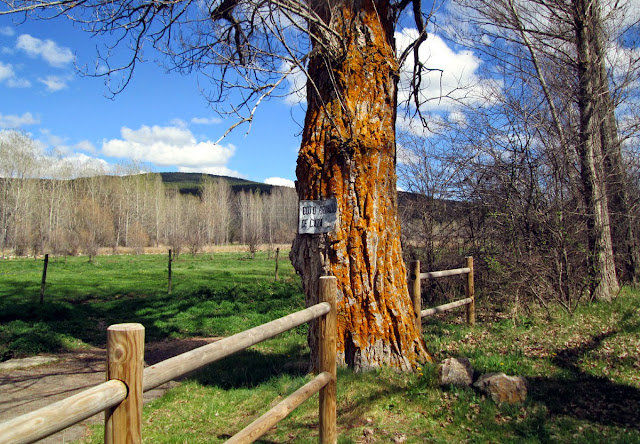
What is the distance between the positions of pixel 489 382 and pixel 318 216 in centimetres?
234


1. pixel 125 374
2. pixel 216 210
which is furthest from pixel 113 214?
pixel 125 374

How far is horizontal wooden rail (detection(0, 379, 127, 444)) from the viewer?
4.22 feet

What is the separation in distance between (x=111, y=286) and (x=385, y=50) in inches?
550

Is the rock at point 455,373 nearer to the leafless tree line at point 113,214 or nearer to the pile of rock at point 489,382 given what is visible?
the pile of rock at point 489,382

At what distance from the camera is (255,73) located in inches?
A: 239

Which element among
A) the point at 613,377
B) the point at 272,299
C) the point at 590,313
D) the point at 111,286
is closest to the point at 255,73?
the point at 613,377

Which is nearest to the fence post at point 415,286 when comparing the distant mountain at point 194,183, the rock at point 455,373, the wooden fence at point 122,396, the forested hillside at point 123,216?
the rock at point 455,373

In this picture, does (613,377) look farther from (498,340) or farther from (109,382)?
(109,382)

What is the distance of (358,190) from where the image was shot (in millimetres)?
4969

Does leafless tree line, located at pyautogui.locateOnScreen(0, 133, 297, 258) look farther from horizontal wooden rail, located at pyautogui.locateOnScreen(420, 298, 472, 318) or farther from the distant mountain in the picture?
the distant mountain

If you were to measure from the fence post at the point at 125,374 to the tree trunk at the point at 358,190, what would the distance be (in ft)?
10.7

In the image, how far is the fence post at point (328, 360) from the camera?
11.3ft

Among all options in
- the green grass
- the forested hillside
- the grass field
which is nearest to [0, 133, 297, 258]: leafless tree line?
the forested hillside

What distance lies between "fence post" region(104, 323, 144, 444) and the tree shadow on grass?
370cm
